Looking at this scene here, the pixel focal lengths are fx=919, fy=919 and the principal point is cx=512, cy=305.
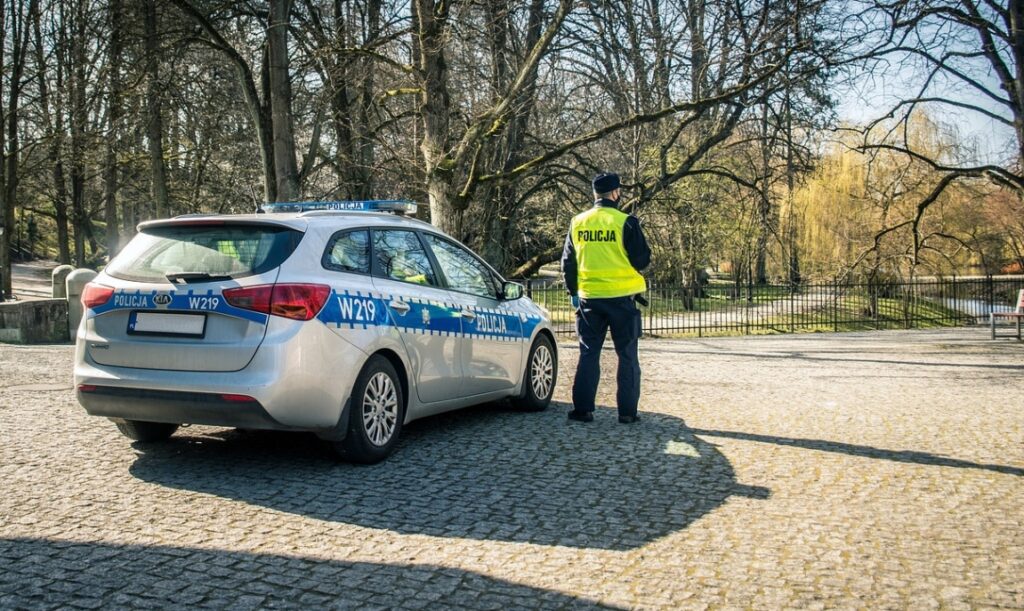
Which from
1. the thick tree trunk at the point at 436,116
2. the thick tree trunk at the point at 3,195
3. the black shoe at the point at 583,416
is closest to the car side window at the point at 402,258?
the black shoe at the point at 583,416

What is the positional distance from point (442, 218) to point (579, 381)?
7.67 m

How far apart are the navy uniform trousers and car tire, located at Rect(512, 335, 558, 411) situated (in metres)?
0.52

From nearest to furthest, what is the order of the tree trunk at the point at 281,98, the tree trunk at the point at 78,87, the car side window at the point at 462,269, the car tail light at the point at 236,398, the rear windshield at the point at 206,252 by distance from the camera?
the car tail light at the point at 236,398, the rear windshield at the point at 206,252, the car side window at the point at 462,269, the tree trunk at the point at 281,98, the tree trunk at the point at 78,87

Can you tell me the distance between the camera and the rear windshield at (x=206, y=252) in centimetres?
557

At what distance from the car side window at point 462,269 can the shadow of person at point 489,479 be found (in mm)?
1159

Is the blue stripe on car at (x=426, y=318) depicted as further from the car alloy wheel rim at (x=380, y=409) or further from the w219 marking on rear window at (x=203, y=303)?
the w219 marking on rear window at (x=203, y=303)

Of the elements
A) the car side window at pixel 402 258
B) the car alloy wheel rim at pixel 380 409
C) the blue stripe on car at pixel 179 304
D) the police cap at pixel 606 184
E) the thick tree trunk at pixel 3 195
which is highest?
the thick tree trunk at pixel 3 195

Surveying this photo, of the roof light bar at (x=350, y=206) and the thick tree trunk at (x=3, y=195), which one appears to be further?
the thick tree trunk at (x=3, y=195)

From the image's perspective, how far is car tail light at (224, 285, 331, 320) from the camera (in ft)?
17.7

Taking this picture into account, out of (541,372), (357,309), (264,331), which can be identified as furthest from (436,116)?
(264,331)

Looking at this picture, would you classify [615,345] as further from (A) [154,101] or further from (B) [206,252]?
(A) [154,101]

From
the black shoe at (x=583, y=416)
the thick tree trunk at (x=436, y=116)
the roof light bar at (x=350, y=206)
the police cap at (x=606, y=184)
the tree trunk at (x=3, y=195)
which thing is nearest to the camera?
the roof light bar at (x=350, y=206)

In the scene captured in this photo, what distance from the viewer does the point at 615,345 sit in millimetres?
7867

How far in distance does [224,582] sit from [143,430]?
3130 millimetres
